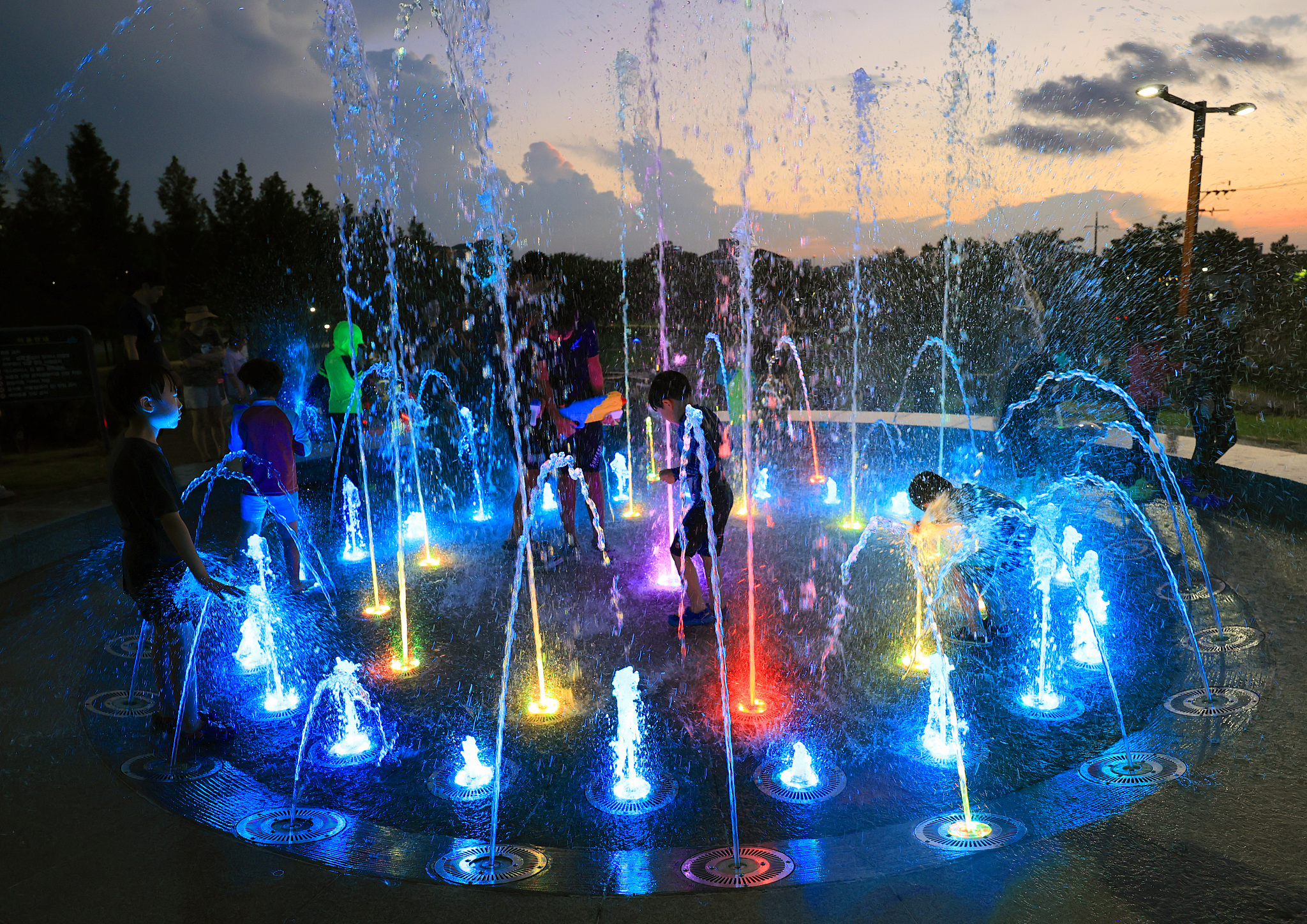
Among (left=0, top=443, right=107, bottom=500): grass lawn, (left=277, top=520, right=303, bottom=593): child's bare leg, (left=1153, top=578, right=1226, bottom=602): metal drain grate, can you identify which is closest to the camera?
(left=1153, top=578, right=1226, bottom=602): metal drain grate

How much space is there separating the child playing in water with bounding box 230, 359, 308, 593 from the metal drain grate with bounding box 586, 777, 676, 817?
308 centimetres

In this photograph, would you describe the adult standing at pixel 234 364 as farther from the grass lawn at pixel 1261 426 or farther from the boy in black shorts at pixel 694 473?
the grass lawn at pixel 1261 426

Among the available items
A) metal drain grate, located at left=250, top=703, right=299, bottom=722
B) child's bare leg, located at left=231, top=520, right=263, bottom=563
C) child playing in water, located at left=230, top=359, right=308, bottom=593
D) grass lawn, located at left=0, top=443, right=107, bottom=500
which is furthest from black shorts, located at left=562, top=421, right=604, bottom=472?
grass lawn, located at left=0, top=443, right=107, bottom=500

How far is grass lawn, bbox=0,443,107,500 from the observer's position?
29.5 feet

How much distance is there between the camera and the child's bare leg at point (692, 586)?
488 centimetres

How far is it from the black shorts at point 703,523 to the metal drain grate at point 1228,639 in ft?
8.77

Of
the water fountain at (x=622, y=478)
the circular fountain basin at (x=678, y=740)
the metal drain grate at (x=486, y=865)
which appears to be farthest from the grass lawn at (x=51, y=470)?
the metal drain grate at (x=486, y=865)

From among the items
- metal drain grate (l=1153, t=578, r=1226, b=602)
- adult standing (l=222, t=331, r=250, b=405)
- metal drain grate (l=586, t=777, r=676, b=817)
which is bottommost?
metal drain grate (l=586, t=777, r=676, b=817)

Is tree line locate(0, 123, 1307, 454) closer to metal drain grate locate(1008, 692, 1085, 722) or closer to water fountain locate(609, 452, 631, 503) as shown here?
water fountain locate(609, 452, 631, 503)

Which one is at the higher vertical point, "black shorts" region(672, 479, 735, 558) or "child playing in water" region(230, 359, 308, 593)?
"child playing in water" region(230, 359, 308, 593)

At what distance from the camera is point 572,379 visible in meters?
6.09

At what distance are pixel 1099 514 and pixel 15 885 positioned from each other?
7.70 metres

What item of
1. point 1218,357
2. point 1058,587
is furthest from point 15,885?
point 1218,357

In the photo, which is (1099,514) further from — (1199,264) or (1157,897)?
(1199,264)
